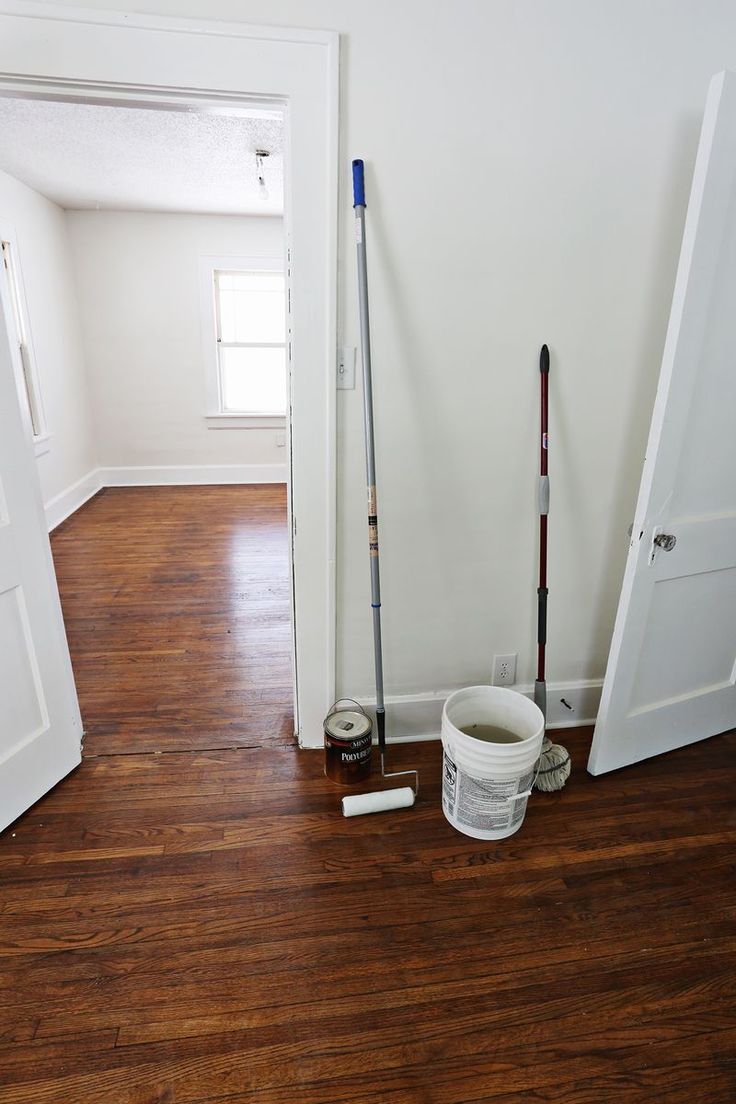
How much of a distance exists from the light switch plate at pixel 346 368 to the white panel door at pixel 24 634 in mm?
912

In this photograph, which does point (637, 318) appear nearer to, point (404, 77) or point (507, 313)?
point (507, 313)

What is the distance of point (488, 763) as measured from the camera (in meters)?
1.67

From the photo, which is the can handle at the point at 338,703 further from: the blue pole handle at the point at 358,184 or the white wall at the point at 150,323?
the white wall at the point at 150,323

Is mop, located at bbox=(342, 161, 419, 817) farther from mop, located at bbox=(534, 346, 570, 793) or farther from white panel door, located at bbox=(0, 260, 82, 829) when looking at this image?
white panel door, located at bbox=(0, 260, 82, 829)

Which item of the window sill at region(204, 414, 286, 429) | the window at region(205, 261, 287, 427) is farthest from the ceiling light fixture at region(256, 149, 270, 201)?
the window sill at region(204, 414, 286, 429)

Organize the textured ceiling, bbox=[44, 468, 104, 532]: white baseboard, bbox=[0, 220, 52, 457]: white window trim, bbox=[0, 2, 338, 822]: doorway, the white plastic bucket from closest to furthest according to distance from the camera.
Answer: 1. bbox=[0, 2, 338, 822]: doorway
2. the white plastic bucket
3. the textured ceiling
4. bbox=[0, 220, 52, 457]: white window trim
5. bbox=[44, 468, 104, 532]: white baseboard

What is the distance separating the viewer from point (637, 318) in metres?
1.91

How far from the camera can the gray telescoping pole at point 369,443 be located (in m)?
1.63

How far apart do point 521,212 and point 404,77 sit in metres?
0.47

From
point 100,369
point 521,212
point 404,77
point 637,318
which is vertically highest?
point 404,77

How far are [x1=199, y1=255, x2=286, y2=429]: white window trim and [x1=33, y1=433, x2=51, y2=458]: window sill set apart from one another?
A: 62.0 inches

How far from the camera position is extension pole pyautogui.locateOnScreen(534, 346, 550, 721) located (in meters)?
1.88

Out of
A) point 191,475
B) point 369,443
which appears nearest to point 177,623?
point 369,443

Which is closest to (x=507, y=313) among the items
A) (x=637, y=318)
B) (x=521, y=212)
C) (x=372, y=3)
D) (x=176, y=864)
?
(x=521, y=212)
